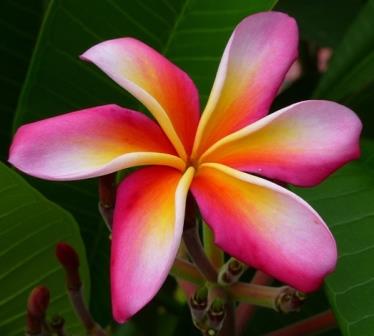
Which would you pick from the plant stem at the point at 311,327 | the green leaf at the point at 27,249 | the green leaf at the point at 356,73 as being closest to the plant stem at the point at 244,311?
the plant stem at the point at 311,327

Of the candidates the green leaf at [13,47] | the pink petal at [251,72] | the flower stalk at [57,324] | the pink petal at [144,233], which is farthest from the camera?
the green leaf at [13,47]

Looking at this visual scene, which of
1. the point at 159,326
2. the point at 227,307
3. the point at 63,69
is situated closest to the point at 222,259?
the point at 227,307

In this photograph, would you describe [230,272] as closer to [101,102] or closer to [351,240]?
[351,240]

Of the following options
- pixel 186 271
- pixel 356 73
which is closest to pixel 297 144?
pixel 186 271

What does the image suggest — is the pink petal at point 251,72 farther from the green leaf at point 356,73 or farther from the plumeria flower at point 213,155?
the green leaf at point 356,73

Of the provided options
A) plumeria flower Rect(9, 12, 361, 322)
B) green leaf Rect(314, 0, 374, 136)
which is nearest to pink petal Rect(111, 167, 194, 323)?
plumeria flower Rect(9, 12, 361, 322)

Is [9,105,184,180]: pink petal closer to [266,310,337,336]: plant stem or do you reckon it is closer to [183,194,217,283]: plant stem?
[183,194,217,283]: plant stem
